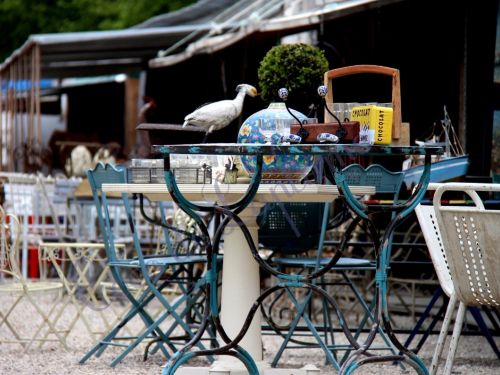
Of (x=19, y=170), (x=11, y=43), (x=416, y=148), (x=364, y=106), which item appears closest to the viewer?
(x=416, y=148)

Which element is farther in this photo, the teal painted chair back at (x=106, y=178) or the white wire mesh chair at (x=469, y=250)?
the teal painted chair back at (x=106, y=178)

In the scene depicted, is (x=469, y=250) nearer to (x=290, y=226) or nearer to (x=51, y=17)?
(x=290, y=226)

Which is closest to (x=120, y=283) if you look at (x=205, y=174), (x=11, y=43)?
(x=205, y=174)

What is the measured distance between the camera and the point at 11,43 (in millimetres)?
30656

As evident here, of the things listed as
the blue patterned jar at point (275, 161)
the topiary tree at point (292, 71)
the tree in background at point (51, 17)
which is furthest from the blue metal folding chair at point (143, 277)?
the tree in background at point (51, 17)

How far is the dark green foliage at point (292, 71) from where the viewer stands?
6.58 m

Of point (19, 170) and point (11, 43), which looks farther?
point (11, 43)

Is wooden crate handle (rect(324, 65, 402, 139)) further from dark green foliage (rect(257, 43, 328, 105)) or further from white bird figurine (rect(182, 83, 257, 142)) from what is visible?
dark green foliage (rect(257, 43, 328, 105))

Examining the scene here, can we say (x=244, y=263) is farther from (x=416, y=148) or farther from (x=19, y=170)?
(x=19, y=170)

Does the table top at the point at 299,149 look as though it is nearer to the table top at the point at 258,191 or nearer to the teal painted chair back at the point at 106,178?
the table top at the point at 258,191

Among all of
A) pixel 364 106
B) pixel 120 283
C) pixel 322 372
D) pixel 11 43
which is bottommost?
pixel 322 372

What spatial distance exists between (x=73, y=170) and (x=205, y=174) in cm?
781

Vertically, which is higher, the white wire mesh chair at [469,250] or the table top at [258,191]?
the table top at [258,191]

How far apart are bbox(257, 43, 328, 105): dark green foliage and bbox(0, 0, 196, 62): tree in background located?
21.0m
